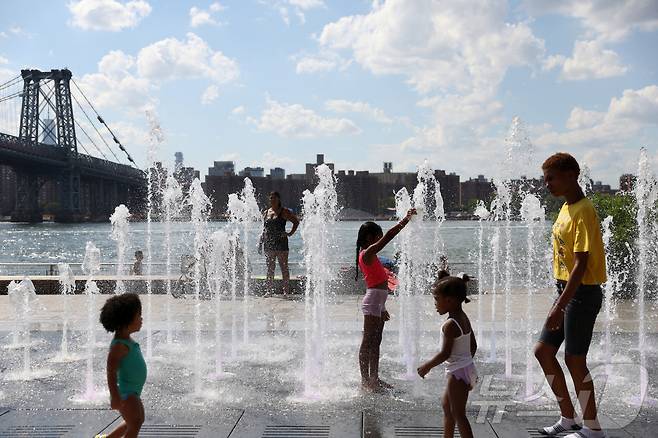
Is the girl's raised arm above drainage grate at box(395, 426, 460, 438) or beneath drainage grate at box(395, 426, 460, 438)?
above

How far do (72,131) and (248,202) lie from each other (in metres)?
67.5

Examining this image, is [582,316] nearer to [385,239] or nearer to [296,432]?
[385,239]

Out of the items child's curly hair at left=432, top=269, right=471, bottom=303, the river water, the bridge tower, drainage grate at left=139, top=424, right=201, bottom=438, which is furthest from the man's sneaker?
the bridge tower

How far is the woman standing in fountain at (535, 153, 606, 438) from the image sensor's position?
12.1ft

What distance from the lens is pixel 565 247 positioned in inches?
152

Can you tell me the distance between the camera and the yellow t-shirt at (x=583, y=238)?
371 centimetres

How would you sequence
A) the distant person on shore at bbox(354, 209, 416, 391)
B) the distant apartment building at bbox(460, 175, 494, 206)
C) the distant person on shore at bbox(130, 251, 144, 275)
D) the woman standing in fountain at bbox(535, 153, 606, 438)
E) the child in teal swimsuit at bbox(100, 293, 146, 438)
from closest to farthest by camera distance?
the child in teal swimsuit at bbox(100, 293, 146, 438)
the woman standing in fountain at bbox(535, 153, 606, 438)
the distant person on shore at bbox(354, 209, 416, 391)
the distant person on shore at bbox(130, 251, 144, 275)
the distant apartment building at bbox(460, 175, 494, 206)

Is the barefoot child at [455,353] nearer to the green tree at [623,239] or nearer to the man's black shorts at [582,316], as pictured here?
the man's black shorts at [582,316]

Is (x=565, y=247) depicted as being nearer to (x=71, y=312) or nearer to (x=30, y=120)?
(x=71, y=312)

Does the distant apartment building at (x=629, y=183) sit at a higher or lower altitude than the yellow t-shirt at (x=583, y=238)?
higher

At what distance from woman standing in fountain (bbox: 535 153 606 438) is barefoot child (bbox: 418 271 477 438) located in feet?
1.68

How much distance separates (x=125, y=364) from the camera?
3.31 m

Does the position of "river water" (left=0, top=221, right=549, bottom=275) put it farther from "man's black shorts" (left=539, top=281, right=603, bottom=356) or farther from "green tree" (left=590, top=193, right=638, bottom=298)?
"man's black shorts" (left=539, top=281, right=603, bottom=356)

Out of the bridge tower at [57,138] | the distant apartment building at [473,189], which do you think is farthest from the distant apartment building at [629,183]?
the distant apartment building at [473,189]
